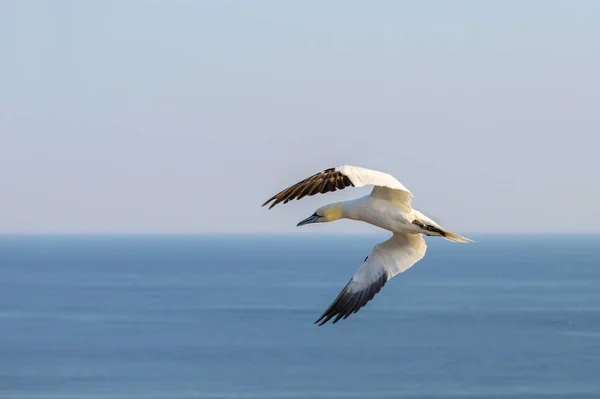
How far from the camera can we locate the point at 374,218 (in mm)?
14648

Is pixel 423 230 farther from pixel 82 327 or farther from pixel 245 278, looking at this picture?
pixel 245 278

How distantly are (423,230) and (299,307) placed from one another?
382 feet

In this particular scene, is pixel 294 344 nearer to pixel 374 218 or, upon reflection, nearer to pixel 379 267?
pixel 379 267

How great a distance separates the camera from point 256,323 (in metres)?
114

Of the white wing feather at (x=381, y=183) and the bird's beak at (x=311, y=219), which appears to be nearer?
the white wing feather at (x=381, y=183)

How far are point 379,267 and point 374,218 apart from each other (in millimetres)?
1593

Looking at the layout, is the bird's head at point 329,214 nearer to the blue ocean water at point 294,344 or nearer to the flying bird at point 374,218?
the flying bird at point 374,218

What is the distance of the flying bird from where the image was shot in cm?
1309

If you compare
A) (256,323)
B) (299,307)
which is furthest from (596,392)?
(299,307)

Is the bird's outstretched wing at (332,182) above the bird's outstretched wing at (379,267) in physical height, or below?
above

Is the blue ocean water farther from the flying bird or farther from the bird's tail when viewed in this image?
the bird's tail

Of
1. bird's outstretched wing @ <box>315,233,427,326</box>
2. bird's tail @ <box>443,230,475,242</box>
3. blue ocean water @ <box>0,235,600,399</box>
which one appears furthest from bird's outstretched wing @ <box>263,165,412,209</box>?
blue ocean water @ <box>0,235,600,399</box>

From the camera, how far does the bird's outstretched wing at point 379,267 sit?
15.7 metres

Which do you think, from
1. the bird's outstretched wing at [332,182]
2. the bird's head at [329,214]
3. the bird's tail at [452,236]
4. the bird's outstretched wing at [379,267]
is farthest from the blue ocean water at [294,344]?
the bird's outstretched wing at [332,182]
